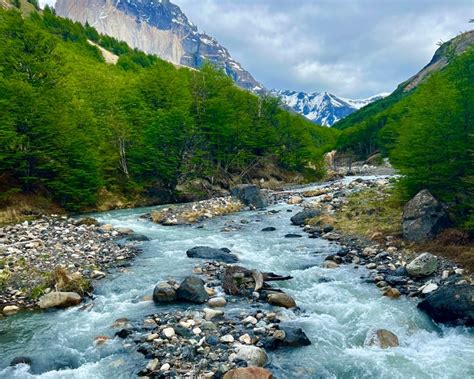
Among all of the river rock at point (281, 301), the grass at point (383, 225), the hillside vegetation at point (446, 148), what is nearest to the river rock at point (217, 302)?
the river rock at point (281, 301)

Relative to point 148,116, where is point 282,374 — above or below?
below

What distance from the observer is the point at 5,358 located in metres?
9.35

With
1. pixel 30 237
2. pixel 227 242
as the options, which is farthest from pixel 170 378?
pixel 30 237

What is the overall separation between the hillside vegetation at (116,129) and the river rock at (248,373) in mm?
24964

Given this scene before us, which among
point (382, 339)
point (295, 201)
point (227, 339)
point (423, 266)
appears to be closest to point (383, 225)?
point (423, 266)

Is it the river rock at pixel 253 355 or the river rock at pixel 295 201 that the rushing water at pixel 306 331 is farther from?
the river rock at pixel 295 201

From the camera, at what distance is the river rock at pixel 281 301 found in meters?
12.3

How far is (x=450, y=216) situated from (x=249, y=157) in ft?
132

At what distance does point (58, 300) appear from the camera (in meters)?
12.4

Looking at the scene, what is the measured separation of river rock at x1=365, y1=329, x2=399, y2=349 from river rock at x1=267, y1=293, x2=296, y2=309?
2.81m

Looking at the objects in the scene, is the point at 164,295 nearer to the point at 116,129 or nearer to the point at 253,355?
the point at 253,355

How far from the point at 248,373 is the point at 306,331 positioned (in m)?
3.34

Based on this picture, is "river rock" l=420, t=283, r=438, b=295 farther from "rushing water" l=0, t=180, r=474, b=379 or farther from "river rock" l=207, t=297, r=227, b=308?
"river rock" l=207, t=297, r=227, b=308

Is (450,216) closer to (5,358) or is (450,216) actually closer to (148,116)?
(5,358)
